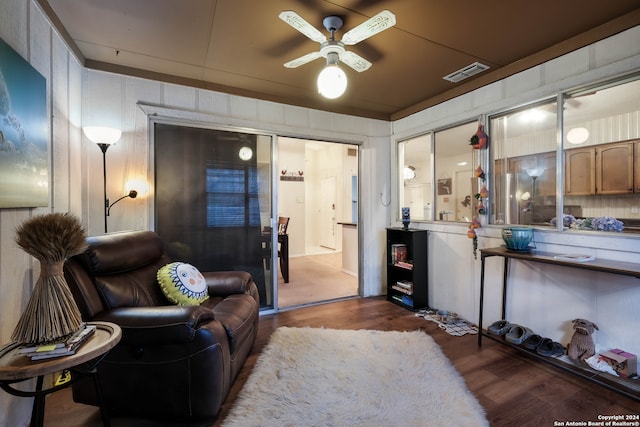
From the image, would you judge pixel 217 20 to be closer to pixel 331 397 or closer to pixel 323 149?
pixel 331 397

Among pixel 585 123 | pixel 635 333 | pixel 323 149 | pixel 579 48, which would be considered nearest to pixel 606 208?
pixel 585 123

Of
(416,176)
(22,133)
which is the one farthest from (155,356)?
(416,176)

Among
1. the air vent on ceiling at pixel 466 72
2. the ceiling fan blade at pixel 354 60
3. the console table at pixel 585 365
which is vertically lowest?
the console table at pixel 585 365

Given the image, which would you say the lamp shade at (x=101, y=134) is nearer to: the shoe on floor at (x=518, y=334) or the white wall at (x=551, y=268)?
the white wall at (x=551, y=268)

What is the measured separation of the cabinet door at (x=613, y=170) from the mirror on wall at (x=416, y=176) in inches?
57.3

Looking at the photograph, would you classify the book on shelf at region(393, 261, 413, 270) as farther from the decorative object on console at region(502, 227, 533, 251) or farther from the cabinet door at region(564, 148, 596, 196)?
the cabinet door at region(564, 148, 596, 196)

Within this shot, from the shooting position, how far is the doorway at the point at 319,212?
15.8 feet

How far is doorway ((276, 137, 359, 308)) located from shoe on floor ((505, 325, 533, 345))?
6.62ft

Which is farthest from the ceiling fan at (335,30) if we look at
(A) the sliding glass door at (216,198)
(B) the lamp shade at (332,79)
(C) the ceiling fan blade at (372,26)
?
(A) the sliding glass door at (216,198)

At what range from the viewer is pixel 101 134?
2.23m

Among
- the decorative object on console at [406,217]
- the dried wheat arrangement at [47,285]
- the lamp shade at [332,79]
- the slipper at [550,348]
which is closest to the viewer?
the dried wheat arrangement at [47,285]

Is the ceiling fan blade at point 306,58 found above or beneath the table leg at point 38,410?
above

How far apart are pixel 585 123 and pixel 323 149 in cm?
594

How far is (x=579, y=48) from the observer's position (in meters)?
2.13
